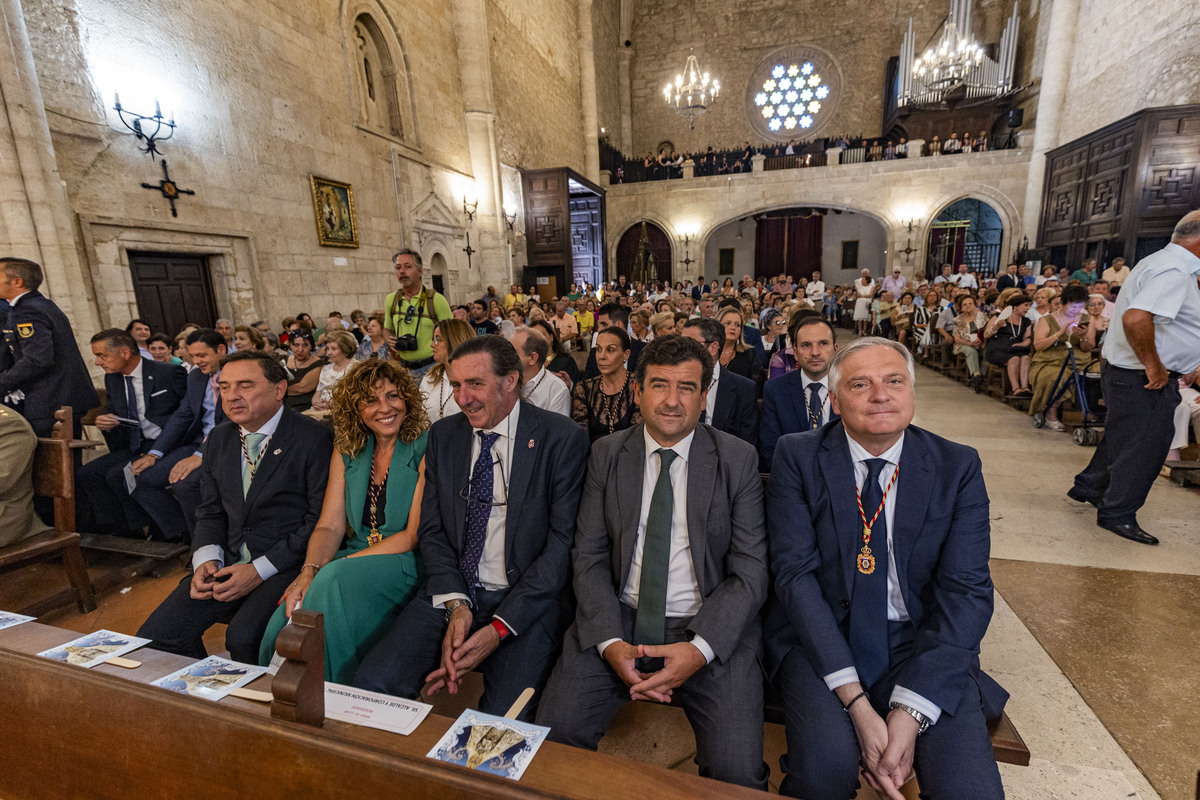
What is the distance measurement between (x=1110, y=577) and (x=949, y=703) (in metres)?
2.03

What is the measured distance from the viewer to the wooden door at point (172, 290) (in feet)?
17.7

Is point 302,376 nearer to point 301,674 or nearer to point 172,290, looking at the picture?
point 172,290

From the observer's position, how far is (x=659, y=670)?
1.45 meters

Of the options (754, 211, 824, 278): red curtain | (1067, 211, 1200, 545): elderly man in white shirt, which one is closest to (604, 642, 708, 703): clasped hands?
(1067, 211, 1200, 545): elderly man in white shirt

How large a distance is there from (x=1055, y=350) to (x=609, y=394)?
4.64 m

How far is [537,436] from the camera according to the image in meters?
1.83

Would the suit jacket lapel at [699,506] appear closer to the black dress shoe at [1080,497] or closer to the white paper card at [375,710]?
the white paper card at [375,710]

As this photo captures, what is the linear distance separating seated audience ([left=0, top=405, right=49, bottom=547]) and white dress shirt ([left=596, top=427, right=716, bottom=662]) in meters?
2.70

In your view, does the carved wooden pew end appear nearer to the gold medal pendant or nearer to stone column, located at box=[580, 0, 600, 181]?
the gold medal pendant

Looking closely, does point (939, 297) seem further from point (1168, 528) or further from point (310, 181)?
point (310, 181)

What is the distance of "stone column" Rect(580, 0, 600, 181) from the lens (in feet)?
52.4

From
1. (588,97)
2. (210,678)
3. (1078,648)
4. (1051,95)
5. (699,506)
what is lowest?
(1078,648)

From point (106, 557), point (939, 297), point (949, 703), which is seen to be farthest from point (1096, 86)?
point (106, 557)

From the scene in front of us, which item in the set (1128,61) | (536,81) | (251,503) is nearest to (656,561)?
(251,503)
